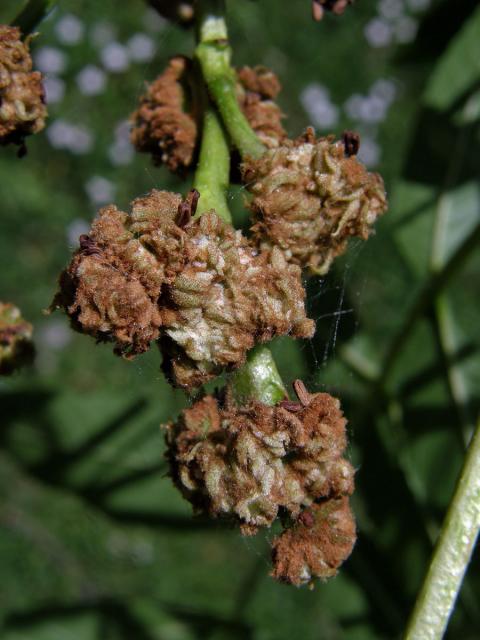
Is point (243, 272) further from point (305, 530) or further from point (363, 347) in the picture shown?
point (363, 347)

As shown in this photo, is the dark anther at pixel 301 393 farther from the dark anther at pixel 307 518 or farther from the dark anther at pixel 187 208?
the dark anther at pixel 187 208

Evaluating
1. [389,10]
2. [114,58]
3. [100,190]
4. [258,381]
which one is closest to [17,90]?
[258,381]


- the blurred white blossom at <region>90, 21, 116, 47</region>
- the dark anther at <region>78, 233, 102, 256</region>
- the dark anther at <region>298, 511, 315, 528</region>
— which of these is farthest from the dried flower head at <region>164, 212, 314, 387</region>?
the blurred white blossom at <region>90, 21, 116, 47</region>

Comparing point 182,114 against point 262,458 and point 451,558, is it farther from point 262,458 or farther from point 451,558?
point 451,558

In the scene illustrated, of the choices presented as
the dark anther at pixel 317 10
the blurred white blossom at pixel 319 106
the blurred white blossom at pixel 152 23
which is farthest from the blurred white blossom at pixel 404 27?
the dark anther at pixel 317 10

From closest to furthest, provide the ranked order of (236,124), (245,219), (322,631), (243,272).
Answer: (243,272)
(236,124)
(245,219)
(322,631)

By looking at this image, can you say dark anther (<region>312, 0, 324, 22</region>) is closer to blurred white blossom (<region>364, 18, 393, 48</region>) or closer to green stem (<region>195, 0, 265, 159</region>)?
green stem (<region>195, 0, 265, 159</region>)

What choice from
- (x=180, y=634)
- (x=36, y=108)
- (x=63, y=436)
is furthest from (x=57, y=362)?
(x=36, y=108)
